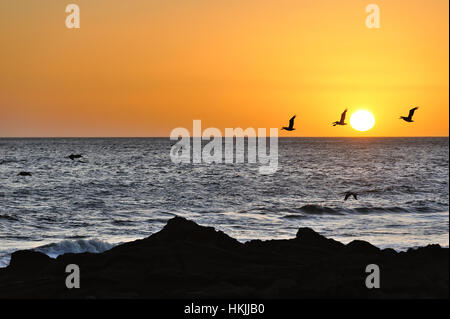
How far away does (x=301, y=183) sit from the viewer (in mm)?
63656

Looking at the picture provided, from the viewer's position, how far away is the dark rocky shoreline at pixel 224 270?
1259cm

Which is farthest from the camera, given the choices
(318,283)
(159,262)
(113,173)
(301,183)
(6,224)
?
(113,173)

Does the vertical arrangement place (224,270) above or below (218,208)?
above

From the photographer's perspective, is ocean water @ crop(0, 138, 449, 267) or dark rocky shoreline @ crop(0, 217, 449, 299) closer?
dark rocky shoreline @ crop(0, 217, 449, 299)

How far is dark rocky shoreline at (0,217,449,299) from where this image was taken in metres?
12.6

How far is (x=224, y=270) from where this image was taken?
13828 millimetres

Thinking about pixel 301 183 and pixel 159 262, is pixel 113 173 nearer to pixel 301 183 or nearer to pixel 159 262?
pixel 301 183

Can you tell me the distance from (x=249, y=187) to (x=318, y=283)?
44384 mm

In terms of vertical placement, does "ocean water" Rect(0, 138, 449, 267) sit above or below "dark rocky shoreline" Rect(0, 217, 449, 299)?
below

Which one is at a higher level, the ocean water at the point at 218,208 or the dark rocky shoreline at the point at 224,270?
the dark rocky shoreline at the point at 224,270

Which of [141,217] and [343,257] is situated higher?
[343,257]

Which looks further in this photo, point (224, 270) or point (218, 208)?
point (218, 208)

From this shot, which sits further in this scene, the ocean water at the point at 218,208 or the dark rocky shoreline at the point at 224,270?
the ocean water at the point at 218,208
